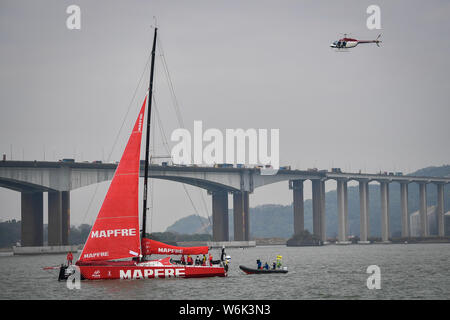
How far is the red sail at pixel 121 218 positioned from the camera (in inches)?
2063

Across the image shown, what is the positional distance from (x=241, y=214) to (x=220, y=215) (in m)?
4.95

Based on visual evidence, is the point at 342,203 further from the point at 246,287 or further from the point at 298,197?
the point at 246,287

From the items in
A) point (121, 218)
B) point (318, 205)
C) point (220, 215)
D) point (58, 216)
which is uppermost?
point (318, 205)

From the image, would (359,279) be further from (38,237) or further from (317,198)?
(317,198)

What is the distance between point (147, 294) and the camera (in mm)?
47969

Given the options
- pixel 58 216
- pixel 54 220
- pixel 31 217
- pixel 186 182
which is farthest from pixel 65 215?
pixel 186 182

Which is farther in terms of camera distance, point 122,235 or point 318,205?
point 318,205

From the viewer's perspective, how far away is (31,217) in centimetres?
12756

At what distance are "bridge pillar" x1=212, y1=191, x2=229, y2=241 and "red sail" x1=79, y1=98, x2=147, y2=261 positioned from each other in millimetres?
113447

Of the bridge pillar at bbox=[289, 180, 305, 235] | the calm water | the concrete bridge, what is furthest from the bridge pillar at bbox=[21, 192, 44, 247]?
the bridge pillar at bbox=[289, 180, 305, 235]

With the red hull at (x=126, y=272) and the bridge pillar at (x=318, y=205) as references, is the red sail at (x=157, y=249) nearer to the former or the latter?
the red hull at (x=126, y=272)

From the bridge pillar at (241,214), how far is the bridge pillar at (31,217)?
164ft
